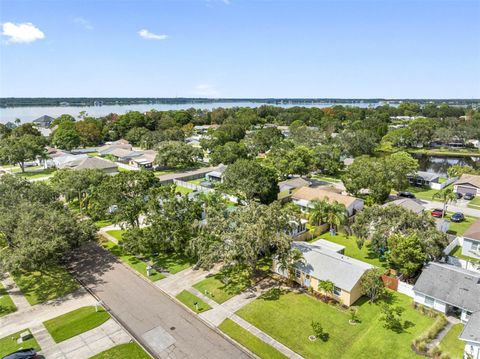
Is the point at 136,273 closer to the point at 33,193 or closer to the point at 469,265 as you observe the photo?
the point at 33,193

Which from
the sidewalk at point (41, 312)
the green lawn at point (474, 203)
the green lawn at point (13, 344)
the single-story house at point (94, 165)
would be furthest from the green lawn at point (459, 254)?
the single-story house at point (94, 165)

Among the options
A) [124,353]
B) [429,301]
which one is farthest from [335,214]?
[124,353]

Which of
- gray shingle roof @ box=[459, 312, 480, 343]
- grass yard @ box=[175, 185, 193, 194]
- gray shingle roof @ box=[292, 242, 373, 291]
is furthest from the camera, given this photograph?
grass yard @ box=[175, 185, 193, 194]

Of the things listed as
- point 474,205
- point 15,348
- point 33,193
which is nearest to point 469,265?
point 474,205

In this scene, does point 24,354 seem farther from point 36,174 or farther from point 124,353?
point 36,174

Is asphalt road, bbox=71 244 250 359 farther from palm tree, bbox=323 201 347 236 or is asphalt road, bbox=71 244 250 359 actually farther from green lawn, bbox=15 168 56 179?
green lawn, bbox=15 168 56 179

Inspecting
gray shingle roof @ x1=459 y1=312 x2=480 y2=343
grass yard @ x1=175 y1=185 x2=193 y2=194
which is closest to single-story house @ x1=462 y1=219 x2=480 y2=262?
gray shingle roof @ x1=459 y1=312 x2=480 y2=343
